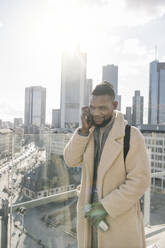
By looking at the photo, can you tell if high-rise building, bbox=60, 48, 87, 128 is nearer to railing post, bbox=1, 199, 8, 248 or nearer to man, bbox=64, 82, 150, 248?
railing post, bbox=1, 199, 8, 248

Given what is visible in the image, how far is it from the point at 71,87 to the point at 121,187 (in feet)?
189

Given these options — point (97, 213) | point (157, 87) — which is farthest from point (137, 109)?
point (97, 213)

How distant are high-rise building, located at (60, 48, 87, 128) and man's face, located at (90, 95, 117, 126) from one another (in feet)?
175

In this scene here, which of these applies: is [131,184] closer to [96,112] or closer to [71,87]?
[96,112]

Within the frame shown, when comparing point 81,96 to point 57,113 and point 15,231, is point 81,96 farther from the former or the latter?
point 15,231

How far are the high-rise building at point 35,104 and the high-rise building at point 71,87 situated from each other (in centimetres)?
1164

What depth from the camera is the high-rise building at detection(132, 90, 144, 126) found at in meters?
22.8

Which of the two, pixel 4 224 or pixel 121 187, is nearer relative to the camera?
pixel 121 187

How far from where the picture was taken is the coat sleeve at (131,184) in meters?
0.81

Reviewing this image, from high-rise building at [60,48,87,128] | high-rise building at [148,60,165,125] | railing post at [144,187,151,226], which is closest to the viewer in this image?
railing post at [144,187,151,226]

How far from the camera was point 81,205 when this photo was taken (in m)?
0.96

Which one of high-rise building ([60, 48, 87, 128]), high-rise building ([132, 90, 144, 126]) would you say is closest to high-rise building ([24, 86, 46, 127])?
high-rise building ([60, 48, 87, 128])

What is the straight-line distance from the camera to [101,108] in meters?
0.91

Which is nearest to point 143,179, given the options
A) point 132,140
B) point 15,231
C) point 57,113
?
point 132,140
